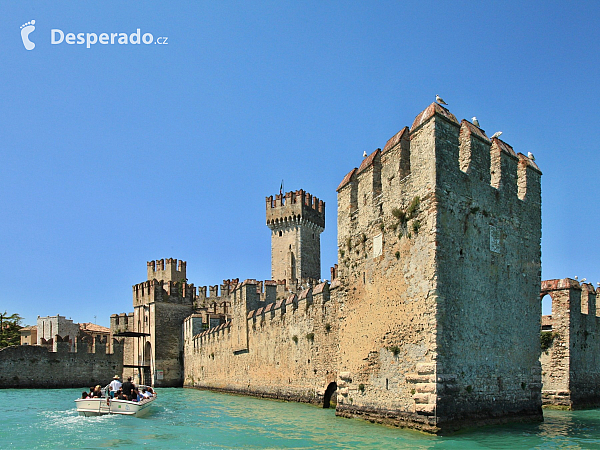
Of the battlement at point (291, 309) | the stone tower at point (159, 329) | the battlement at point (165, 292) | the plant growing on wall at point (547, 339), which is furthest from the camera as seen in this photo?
the battlement at point (165, 292)

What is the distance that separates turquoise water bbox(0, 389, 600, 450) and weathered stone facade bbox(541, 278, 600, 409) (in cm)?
120

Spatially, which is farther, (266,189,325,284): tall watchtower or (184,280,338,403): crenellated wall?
(266,189,325,284): tall watchtower

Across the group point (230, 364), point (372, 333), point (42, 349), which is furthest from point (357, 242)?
point (42, 349)

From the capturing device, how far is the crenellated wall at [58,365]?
39.2m

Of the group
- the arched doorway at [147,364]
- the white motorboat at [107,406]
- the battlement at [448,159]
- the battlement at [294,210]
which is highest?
the battlement at [294,210]

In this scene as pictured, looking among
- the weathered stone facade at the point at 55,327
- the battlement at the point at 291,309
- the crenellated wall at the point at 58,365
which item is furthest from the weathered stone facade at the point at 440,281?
the weathered stone facade at the point at 55,327

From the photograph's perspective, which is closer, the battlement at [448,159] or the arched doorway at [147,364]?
the battlement at [448,159]

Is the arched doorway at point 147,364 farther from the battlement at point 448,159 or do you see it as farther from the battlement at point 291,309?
the battlement at point 448,159

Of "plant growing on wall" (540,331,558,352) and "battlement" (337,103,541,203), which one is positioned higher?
"battlement" (337,103,541,203)

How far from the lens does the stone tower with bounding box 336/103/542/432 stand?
12516 millimetres

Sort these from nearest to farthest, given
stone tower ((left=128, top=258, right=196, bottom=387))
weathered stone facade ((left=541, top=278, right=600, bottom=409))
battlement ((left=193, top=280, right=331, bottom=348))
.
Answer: battlement ((left=193, top=280, right=331, bottom=348)) < weathered stone facade ((left=541, top=278, right=600, bottom=409)) < stone tower ((left=128, top=258, right=196, bottom=387))

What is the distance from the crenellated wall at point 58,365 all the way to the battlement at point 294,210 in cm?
2082

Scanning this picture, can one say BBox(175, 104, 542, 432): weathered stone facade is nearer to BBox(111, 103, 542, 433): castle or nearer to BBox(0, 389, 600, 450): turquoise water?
BBox(111, 103, 542, 433): castle

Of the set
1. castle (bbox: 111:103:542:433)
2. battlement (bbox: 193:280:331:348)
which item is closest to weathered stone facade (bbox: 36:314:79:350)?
battlement (bbox: 193:280:331:348)
